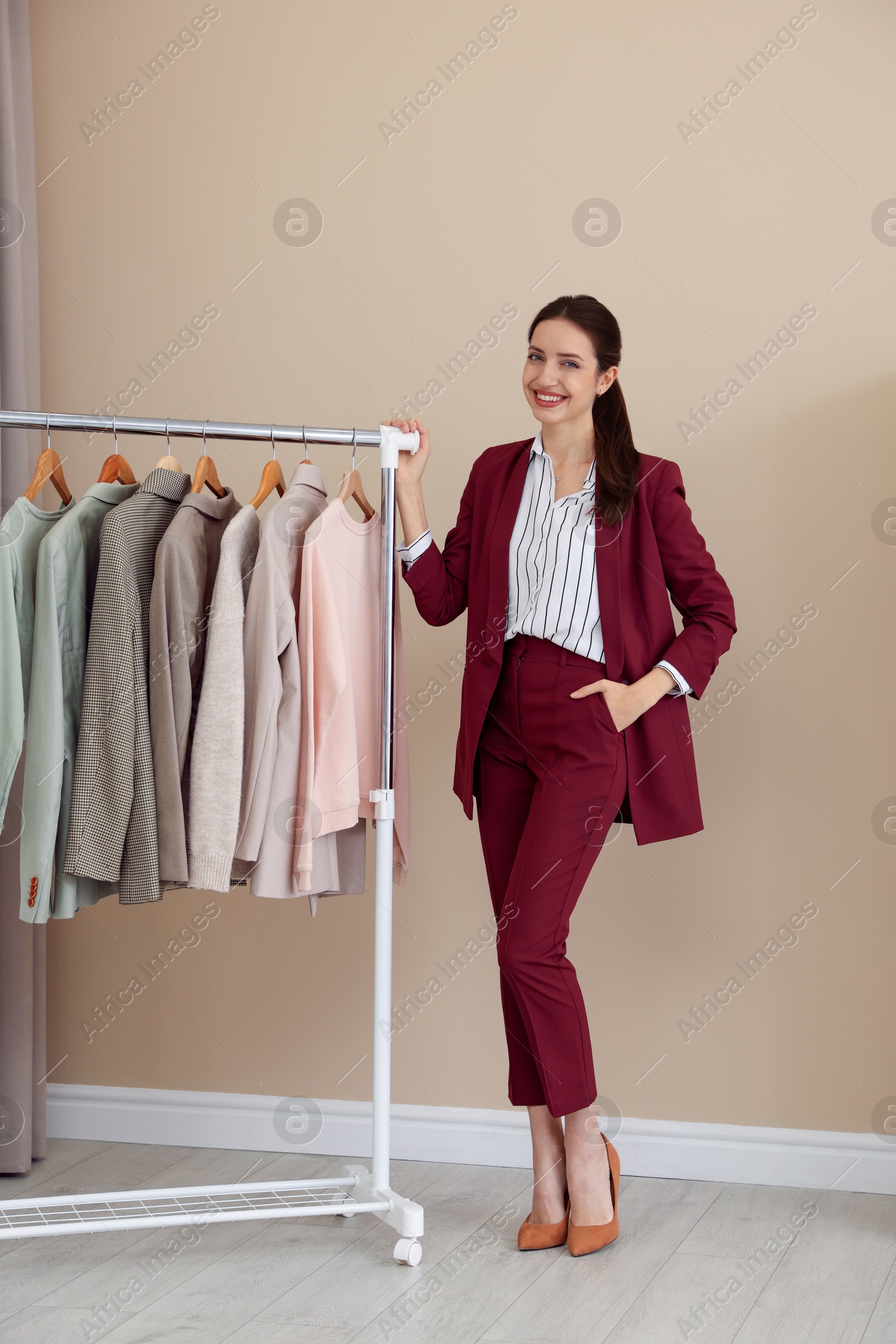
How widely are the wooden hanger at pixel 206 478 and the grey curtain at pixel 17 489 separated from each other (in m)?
0.63

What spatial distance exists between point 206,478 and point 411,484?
15.5 inches

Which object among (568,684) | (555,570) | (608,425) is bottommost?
(568,684)

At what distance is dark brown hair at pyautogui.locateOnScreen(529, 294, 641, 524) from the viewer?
2219mm

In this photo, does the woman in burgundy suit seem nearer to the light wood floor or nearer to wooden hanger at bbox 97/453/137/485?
the light wood floor

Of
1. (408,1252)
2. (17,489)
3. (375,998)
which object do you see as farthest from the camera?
(17,489)

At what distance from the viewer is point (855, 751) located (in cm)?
261

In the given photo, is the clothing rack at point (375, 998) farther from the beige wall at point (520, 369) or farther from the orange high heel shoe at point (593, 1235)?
the beige wall at point (520, 369)

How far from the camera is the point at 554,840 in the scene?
7.02 ft

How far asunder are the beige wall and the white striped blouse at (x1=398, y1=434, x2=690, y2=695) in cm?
50

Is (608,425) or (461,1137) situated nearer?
(608,425)

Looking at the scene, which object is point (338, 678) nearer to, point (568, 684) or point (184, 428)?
point (568, 684)

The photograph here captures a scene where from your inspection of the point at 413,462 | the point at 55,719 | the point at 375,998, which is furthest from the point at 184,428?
the point at 375,998

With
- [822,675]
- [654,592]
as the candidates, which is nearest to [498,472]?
[654,592]

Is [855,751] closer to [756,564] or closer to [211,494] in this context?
[756,564]
